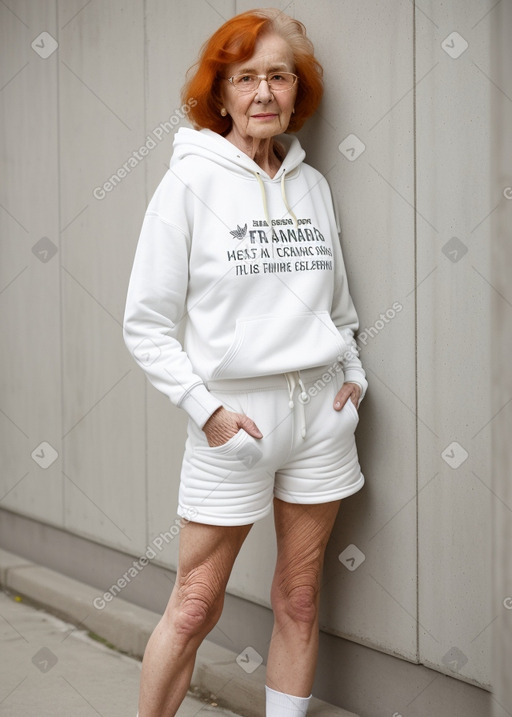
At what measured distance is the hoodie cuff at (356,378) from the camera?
9.19ft

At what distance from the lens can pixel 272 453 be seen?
2.58 m

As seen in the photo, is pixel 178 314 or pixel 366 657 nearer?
pixel 178 314

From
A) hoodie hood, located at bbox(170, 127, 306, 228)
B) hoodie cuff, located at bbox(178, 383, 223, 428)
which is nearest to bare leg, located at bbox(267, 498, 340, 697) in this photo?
hoodie cuff, located at bbox(178, 383, 223, 428)

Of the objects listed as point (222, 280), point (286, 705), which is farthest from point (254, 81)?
point (286, 705)

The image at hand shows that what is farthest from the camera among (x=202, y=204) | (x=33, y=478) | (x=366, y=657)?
(x=33, y=478)

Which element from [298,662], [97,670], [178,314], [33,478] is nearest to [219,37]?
[178,314]

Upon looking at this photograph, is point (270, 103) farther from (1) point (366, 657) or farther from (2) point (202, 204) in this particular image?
(1) point (366, 657)

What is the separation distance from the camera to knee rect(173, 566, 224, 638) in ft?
8.54

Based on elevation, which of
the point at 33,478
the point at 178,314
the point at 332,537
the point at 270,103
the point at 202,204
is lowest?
the point at 33,478

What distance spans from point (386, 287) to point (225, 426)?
0.66 metres

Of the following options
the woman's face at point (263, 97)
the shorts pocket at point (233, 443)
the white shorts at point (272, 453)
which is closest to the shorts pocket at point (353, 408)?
the white shorts at point (272, 453)

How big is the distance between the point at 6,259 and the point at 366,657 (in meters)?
2.72

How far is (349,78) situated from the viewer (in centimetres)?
290

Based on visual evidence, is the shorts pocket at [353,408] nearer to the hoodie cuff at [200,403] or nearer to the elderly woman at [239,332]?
the elderly woman at [239,332]
